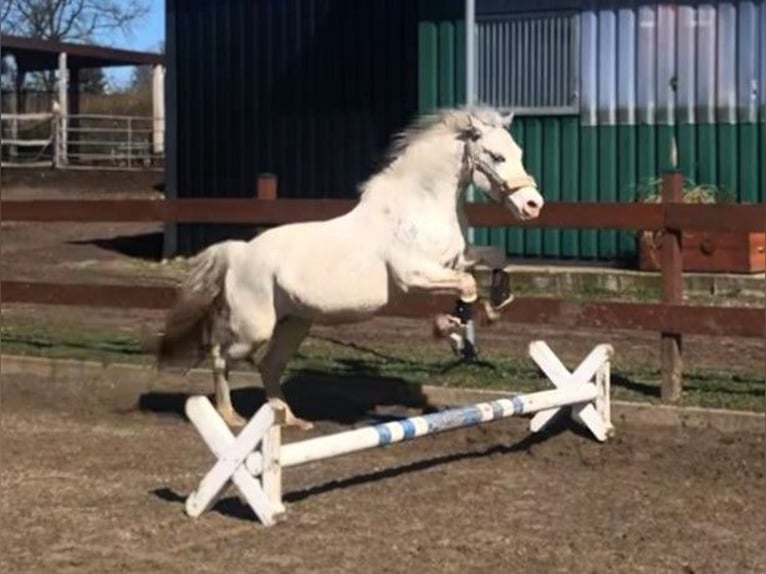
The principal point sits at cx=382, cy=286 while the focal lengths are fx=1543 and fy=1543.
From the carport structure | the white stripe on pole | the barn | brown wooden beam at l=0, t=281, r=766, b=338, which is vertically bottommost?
the white stripe on pole

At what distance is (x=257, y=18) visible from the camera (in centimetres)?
1897

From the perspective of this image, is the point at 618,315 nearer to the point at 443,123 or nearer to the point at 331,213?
the point at 443,123

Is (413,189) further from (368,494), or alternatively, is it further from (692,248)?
(692,248)

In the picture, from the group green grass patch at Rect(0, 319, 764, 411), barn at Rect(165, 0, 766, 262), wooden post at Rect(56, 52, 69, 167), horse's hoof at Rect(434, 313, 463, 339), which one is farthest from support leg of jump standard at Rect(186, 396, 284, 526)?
wooden post at Rect(56, 52, 69, 167)

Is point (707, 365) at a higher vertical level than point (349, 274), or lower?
lower

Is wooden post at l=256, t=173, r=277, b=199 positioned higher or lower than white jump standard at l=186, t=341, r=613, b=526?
higher

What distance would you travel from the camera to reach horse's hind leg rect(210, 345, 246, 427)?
324 inches

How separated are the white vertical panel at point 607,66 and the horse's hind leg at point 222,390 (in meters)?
8.14

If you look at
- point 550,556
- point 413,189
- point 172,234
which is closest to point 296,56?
point 172,234

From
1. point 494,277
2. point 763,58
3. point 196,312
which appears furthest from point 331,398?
point 763,58

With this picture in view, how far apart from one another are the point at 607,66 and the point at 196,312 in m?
8.32

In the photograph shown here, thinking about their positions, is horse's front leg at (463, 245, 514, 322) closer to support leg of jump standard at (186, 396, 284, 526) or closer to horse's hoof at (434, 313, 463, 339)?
horse's hoof at (434, 313, 463, 339)

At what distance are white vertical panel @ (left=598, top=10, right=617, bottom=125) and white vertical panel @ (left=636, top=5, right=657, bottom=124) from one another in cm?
27

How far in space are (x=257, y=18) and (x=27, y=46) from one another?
11.3 m
